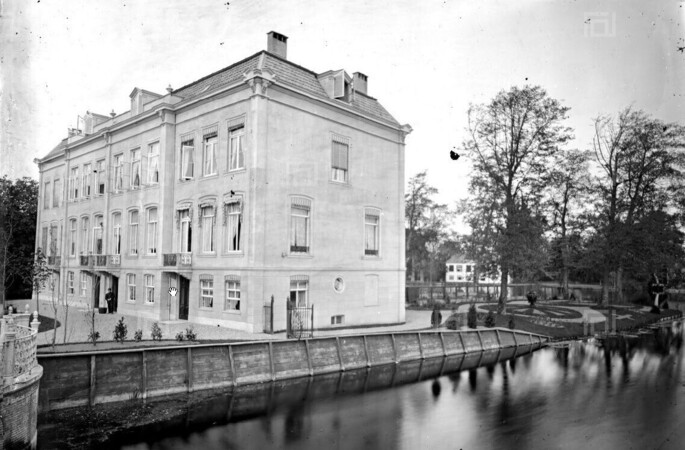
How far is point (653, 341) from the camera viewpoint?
95.0 ft

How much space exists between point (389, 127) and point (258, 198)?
10.5 metres

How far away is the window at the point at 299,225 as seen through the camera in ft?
77.0

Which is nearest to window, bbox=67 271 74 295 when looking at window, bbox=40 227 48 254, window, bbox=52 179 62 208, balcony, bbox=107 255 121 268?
window, bbox=40 227 48 254

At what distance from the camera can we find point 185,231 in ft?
84.7

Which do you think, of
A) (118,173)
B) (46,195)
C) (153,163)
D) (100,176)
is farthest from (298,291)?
(46,195)

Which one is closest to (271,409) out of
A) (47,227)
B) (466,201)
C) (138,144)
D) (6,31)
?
(6,31)

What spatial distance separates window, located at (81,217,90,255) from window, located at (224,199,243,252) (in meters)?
16.0

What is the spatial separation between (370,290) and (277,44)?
46.4 ft

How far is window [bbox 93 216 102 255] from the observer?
32.5 meters

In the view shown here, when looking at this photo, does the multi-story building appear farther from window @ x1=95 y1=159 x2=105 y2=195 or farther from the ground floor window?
window @ x1=95 y1=159 x2=105 y2=195

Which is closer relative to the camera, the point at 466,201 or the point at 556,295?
the point at 466,201

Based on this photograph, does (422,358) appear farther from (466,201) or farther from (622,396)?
(466,201)

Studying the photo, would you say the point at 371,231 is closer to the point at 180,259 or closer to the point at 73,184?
the point at 180,259

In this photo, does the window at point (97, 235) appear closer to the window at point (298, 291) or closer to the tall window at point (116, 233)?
the tall window at point (116, 233)
